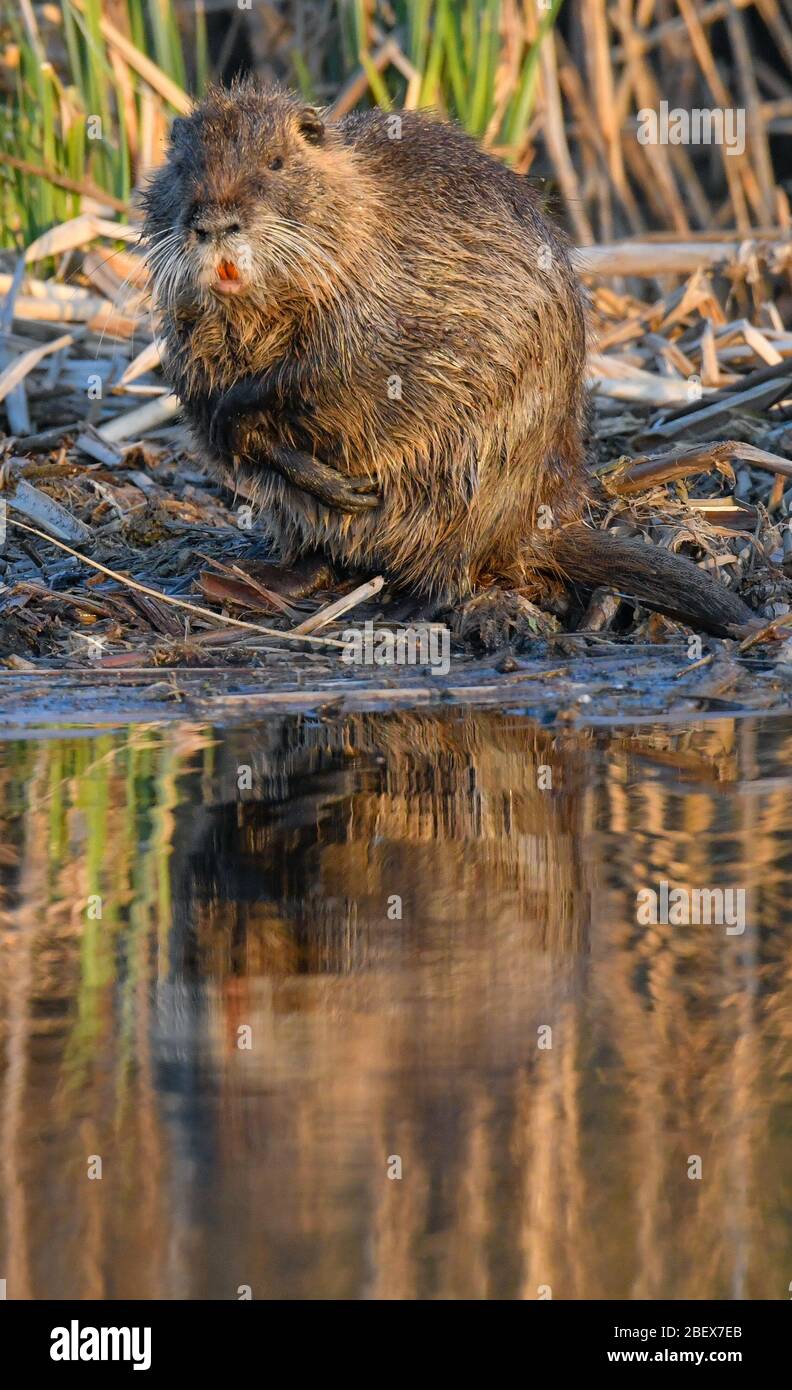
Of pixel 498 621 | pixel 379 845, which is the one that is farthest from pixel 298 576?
pixel 379 845

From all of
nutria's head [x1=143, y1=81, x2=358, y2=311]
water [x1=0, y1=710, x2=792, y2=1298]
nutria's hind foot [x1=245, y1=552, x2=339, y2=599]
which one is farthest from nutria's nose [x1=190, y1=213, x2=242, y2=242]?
water [x1=0, y1=710, x2=792, y2=1298]

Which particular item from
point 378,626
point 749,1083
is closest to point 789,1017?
point 749,1083

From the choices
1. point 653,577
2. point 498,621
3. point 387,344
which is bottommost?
point 498,621

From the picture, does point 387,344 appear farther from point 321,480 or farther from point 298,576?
point 298,576

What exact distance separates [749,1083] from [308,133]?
267 cm

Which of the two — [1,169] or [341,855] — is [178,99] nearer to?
[1,169]

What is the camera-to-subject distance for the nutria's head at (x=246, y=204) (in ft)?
12.2

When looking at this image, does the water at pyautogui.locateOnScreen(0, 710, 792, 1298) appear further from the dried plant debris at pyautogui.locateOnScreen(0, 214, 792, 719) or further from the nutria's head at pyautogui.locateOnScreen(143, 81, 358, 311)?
the nutria's head at pyautogui.locateOnScreen(143, 81, 358, 311)

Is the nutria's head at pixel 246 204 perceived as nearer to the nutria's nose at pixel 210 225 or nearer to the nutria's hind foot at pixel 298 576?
the nutria's nose at pixel 210 225

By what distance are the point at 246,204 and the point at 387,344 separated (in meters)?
0.43

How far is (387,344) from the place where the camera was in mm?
3979

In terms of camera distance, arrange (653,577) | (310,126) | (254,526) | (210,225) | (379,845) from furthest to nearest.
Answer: (254,526) → (653,577) → (310,126) → (210,225) → (379,845)

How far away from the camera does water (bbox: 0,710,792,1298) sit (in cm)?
162

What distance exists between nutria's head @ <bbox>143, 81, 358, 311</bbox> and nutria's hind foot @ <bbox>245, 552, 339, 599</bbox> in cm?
70
